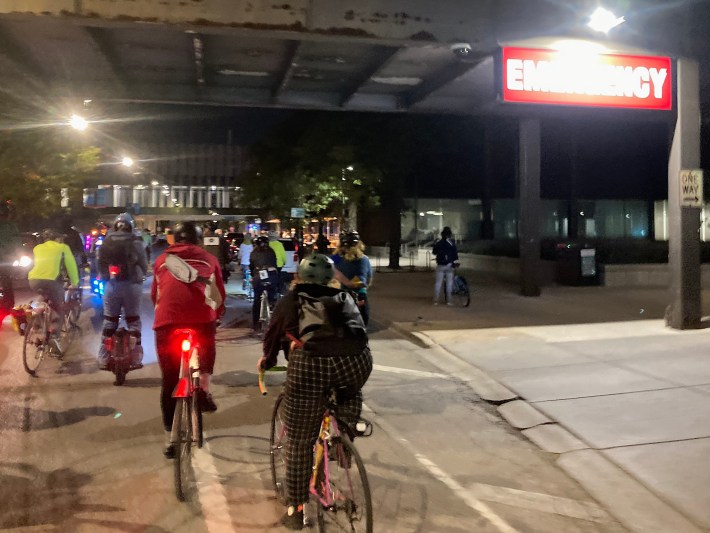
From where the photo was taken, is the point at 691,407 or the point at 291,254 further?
the point at 291,254

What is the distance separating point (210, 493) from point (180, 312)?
1.35 meters

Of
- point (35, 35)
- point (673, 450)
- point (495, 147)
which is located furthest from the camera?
point (495, 147)

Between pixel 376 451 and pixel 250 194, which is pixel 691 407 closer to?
pixel 376 451

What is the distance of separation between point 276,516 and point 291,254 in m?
12.1

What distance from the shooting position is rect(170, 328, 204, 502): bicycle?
16.4ft

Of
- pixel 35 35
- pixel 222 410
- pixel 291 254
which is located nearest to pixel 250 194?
pixel 291 254

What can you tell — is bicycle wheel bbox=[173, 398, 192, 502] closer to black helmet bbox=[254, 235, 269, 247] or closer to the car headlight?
black helmet bbox=[254, 235, 269, 247]

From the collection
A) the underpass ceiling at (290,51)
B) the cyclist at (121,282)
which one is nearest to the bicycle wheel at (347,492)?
the cyclist at (121,282)

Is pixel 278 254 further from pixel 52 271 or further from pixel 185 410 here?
pixel 185 410

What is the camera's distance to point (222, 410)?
7.52 metres

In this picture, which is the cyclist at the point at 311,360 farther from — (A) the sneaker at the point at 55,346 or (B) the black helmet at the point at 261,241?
(B) the black helmet at the point at 261,241

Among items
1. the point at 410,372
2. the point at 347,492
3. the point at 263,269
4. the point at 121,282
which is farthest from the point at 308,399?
the point at 263,269

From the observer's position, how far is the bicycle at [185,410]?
16.4ft

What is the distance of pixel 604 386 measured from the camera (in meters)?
8.30
